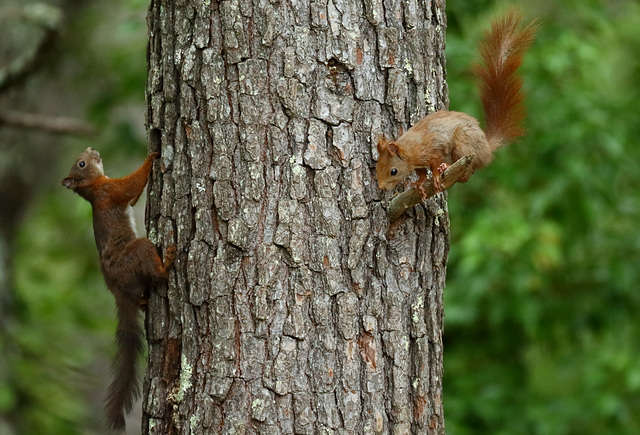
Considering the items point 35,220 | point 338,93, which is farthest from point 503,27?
point 35,220

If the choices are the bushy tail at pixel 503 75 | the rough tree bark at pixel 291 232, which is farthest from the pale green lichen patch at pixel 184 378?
the bushy tail at pixel 503 75

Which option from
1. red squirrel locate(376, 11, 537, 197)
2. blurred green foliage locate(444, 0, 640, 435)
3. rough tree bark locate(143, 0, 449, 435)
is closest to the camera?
rough tree bark locate(143, 0, 449, 435)

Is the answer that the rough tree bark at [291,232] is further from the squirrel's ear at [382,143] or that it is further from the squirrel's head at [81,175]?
the squirrel's head at [81,175]

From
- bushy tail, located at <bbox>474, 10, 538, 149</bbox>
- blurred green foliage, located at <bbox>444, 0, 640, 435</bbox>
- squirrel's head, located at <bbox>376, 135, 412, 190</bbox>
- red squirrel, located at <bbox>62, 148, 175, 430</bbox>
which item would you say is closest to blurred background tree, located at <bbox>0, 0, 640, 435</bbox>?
blurred green foliage, located at <bbox>444, 0, 640, 435</bbox>

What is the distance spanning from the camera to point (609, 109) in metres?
4.48

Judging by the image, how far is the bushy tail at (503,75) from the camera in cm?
245

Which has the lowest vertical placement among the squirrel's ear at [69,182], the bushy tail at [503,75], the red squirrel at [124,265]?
the red squirrel at [124,265]

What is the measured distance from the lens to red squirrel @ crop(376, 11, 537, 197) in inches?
84.0

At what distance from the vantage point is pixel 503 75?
8.21 feet

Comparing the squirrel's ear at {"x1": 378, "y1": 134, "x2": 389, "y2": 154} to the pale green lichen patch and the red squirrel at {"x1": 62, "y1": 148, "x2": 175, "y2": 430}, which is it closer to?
the red squirrel at {"x1": 62, "y1": 148, "x2": 175, "y2": 430}

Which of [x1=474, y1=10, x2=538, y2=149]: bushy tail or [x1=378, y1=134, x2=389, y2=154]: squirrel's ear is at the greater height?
[x1=474, y1=10, x2=538, y2=149]: bushy tail

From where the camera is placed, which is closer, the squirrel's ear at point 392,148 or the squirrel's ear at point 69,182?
the squirrel's ear at point 392,148

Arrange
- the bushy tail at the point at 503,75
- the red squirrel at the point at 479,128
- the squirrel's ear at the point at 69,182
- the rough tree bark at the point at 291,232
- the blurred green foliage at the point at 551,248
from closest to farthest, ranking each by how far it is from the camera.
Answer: the rough tree bark at the point at 291,232, the red squirrel at the point at 479,128, the bushy tail at the point at 503,75, the squirrel's ear at the point at 69,182, the blurred green foliage at the point at 551,248

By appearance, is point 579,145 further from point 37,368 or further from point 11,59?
point 11,59
